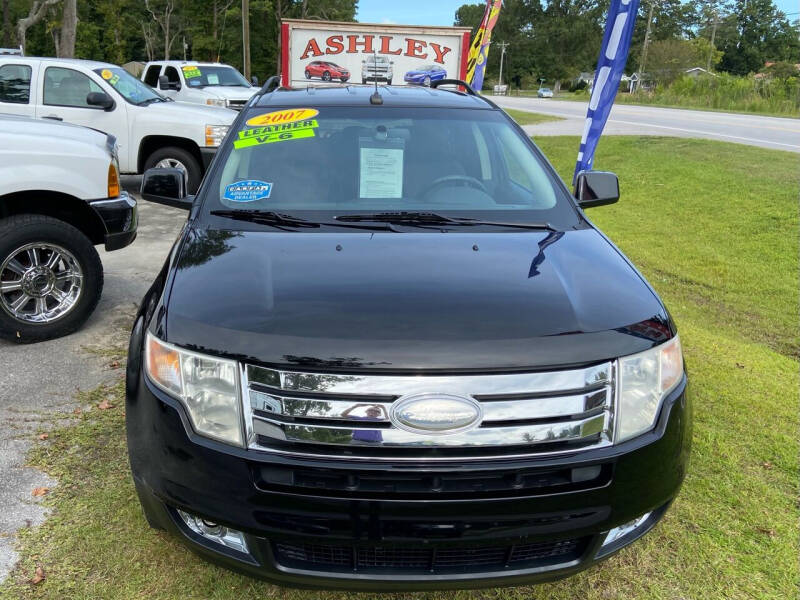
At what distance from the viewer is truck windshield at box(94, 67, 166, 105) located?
355 inches

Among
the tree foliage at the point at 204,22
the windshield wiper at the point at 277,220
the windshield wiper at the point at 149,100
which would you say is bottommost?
the windshield wiper at the point at 277,220

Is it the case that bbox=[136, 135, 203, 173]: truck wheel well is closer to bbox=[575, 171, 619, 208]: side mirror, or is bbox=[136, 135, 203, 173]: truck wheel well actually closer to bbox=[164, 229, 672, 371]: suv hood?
bbox=[575, 171, 619, 208]: side mirror

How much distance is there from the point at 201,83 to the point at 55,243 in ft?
40.1

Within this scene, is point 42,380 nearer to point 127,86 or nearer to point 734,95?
point 127,86

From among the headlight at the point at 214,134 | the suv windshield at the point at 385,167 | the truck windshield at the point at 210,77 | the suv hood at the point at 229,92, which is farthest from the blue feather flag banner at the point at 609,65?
the truck windshield at the point at 210,77

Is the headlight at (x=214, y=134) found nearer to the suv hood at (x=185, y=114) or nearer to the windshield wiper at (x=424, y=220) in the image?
the suv hood at (x=185, y=114)

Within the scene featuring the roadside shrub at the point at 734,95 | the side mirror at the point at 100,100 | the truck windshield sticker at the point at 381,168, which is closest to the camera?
the truck windshield sticker at the point at 381,168

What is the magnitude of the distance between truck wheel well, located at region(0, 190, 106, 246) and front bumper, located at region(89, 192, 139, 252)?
1.7 inches

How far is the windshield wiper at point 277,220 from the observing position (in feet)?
8.88

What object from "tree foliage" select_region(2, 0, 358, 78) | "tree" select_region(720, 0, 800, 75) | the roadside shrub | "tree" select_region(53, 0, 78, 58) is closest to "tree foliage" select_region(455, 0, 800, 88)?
"tree" select_region(720, 0, 800, 75)

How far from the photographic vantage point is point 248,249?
2477 millimetres

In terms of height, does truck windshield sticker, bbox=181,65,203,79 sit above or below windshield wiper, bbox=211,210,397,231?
above

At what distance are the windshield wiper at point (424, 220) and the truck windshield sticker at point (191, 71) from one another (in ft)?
45.8

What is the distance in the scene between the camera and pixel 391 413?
182 cm
